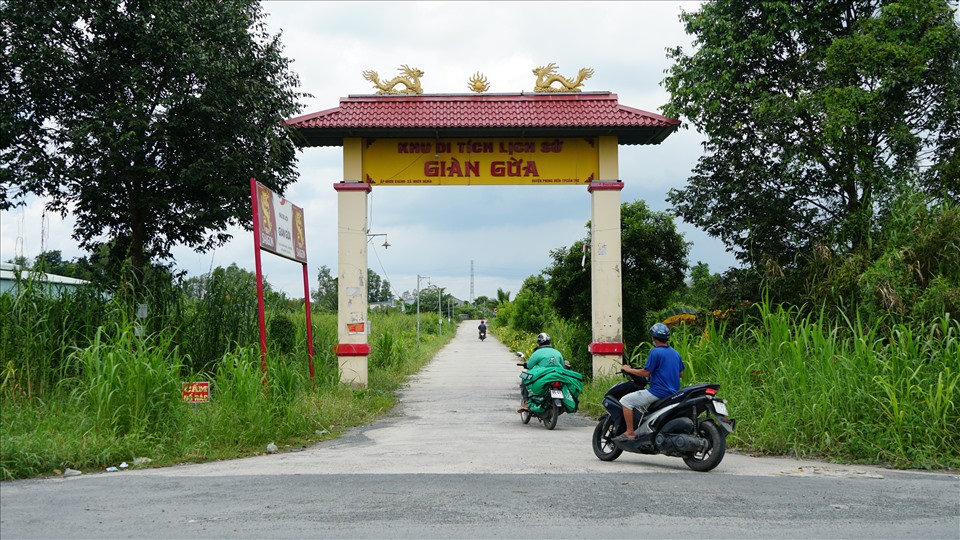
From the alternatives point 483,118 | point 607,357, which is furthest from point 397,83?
point 607,357

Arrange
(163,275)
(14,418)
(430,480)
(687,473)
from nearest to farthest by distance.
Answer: (430,480) < (687,473) < (14,418) < (163,275)

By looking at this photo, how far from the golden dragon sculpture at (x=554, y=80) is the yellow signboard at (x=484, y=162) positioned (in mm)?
1032

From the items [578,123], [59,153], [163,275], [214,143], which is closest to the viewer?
[163,275]

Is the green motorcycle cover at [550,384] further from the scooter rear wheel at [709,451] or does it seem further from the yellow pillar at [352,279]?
the yellow pillar at [352,279]

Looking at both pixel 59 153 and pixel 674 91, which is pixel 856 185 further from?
pixel 59 153

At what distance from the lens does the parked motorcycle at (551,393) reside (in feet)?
38.9

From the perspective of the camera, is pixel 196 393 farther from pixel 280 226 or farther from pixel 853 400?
pixel 853 400

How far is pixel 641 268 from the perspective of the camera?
63.9ft

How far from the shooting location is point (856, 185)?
52.0 ft

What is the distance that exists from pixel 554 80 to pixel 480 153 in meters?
2.05

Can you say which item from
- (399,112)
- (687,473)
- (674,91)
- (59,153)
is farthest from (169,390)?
(674,91)

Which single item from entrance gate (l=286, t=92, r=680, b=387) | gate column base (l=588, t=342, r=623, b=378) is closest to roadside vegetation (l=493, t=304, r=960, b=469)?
gate column base (l=588, t=342, r=623, b=378)

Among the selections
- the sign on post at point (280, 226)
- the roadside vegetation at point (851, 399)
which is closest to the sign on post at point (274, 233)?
the sign on post at point (280, 226)

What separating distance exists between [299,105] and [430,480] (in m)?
14.6
